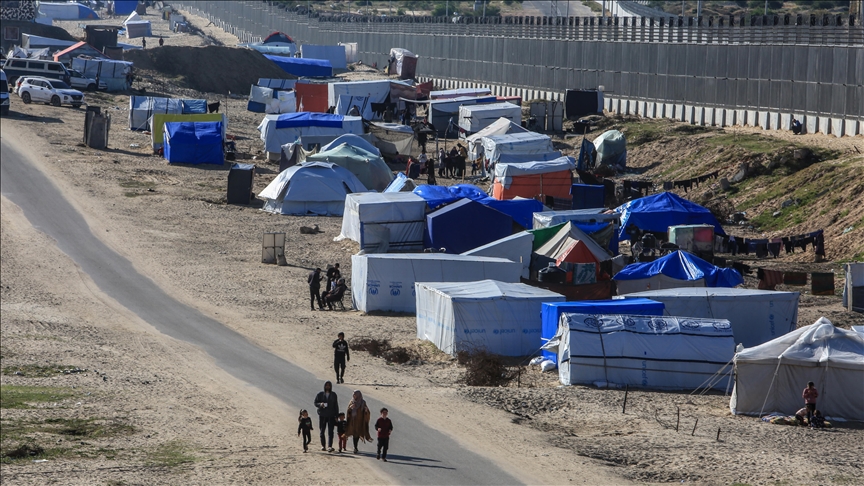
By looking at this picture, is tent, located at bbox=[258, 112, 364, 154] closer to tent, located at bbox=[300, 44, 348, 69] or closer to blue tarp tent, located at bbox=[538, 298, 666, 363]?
blue tarp tent, located at bbox=[538, 298, 666, 363]

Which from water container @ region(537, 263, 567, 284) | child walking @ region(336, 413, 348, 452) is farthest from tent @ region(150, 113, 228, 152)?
child walking @ region(336, 413, 348, 452)

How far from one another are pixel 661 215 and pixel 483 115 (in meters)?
23.7

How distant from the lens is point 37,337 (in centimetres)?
2572

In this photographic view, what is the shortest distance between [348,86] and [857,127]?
29.8 m

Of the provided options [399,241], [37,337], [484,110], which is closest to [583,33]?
[484,110]

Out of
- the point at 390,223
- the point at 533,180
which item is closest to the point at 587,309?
the point at 390,223

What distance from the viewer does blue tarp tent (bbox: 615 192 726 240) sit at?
3388 cm

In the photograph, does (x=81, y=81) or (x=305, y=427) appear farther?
(x=81, y=81)

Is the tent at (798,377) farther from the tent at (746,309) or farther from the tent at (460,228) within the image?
the tent at (460,228)

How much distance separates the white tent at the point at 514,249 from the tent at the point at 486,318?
537 centimetres

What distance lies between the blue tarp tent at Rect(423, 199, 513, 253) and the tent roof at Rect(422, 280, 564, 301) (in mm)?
7156

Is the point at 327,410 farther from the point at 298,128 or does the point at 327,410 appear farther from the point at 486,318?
the point at 298,128

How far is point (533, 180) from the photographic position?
1603 inches

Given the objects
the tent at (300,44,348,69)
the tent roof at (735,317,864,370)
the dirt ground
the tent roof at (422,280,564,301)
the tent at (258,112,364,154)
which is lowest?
the dirt ground
